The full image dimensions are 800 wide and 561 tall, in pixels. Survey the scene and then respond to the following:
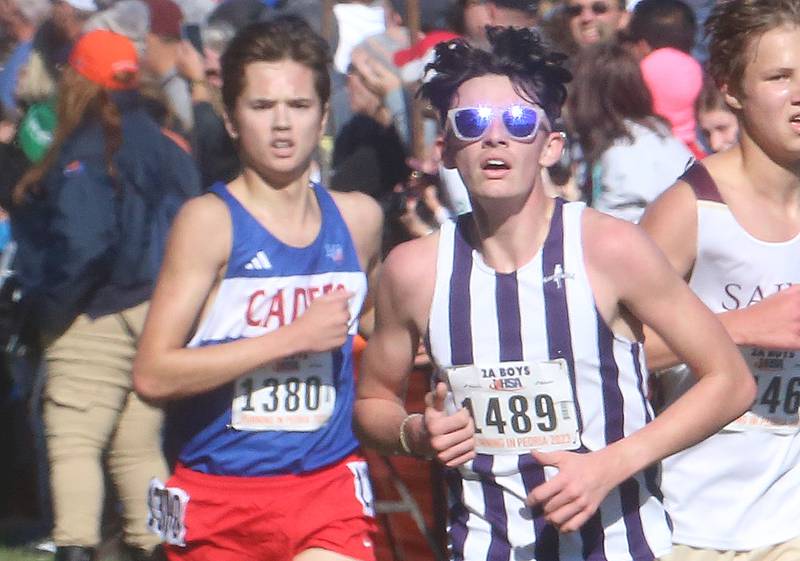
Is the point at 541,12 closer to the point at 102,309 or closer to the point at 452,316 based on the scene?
the point at 102,309

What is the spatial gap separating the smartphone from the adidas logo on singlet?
3.56 metres

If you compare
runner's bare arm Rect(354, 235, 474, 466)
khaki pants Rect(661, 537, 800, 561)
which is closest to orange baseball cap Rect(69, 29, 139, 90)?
runner's bare arm Rect(354, 235, 474, 466)

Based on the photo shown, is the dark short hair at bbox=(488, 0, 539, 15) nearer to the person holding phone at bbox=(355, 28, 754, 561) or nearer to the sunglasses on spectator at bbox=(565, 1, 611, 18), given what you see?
the sunglasses on spectator at bbox=(565, 1, 611, 18)

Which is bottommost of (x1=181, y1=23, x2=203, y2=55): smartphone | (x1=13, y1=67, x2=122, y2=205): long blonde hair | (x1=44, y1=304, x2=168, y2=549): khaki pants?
(x1=44, y1=304, x2=168, y2=549): khaki pants

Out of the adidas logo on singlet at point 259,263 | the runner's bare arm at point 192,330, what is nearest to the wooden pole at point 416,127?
the adidas logo on singlet at point 259,263

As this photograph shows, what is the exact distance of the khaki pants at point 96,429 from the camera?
5.97 metres

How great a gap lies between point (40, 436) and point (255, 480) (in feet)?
8.17

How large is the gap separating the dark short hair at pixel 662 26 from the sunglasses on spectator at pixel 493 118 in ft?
12.4

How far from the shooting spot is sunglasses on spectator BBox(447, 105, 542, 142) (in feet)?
12.4

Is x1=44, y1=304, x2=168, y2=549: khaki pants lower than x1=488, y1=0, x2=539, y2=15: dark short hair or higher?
lower

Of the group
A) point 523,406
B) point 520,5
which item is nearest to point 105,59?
point 520,5

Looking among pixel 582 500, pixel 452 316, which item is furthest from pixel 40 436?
pixel 582 500

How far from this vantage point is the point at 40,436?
6770 millimetres

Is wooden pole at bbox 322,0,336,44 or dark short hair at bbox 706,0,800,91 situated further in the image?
wooden pole at bbox 322,0,336,44
